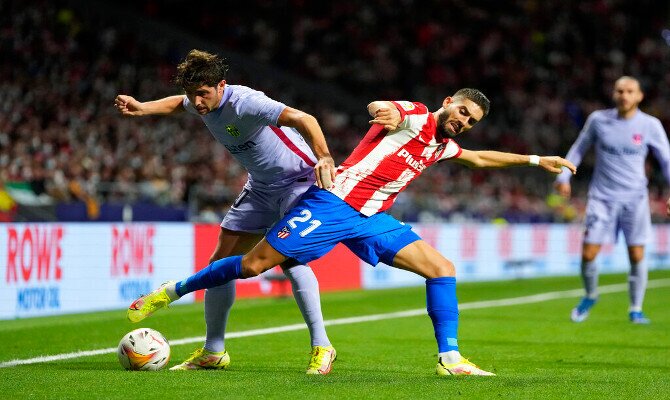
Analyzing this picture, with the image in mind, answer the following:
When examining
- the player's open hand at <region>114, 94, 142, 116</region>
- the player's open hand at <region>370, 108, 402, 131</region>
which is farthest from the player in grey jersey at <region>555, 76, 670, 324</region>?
the player's open hand at <region>114, 94, 142, 116</region>

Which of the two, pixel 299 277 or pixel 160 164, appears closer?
pixel 299 277

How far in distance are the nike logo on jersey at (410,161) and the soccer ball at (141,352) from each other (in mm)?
2059

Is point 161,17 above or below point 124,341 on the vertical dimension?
above

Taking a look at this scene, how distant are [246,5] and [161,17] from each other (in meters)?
3.11

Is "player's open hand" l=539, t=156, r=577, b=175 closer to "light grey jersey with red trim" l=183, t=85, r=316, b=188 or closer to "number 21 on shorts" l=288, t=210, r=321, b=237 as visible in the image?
"light grey jersey with red trim" l=183, t=85, r=316, b=188

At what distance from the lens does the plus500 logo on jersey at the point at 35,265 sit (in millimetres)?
11766

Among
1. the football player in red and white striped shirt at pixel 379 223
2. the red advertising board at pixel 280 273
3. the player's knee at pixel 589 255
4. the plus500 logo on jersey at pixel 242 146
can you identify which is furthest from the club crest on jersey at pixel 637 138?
the plus500 logo on jersey at pixel 242 146

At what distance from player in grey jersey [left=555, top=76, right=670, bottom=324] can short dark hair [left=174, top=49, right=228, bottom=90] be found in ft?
18.7

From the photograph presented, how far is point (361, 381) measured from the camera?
21.8 ft

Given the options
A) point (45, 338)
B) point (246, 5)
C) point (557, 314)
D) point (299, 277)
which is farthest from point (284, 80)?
point (299, 277)

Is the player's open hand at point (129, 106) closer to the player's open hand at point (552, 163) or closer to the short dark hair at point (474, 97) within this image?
the short dark hair at point (474, 97)

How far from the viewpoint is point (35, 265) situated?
12062 mm

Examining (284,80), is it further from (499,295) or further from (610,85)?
(499,295)

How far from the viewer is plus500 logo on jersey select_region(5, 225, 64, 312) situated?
11.8 meters
